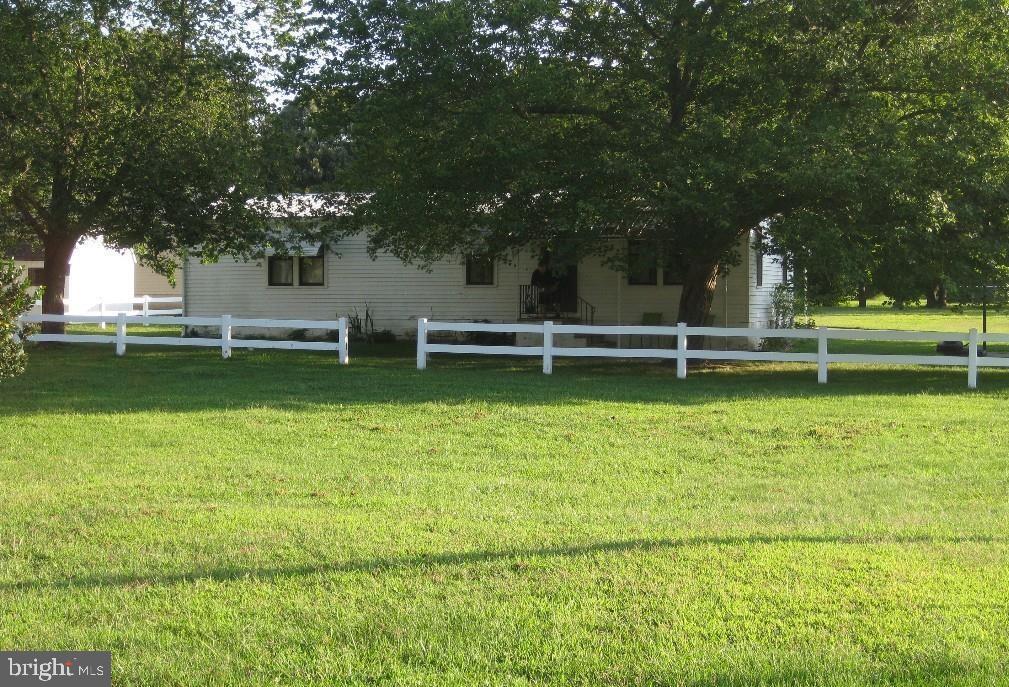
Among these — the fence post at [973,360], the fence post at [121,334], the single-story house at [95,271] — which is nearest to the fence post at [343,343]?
the fence post at [121,334]

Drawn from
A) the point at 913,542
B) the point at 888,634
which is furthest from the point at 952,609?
the point at 913,542

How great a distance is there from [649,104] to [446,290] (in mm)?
9486

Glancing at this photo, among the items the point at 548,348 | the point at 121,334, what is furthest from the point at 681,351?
the point at 121,334

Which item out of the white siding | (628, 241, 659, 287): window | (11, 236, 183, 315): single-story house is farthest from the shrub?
the white siding

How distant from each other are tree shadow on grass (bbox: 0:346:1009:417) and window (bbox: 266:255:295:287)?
6.26 metres

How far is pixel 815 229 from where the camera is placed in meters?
16.5

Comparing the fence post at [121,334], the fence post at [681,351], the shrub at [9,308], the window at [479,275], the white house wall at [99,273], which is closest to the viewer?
the shrub at [9,308]

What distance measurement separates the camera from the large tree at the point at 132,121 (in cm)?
2088

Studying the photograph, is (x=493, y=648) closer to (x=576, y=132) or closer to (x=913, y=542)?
(x=913, y=542)

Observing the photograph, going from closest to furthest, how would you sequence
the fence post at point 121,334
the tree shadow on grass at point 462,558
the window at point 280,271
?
the tree shadow on grass at point 462,558, the fence post at point 121,334, the window at point 280,271

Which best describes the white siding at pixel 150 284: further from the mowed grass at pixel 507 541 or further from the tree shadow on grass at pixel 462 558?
the tree shadow on grass at pixel 462 558

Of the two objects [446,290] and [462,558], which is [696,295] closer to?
[446,290]

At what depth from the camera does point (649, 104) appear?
1839 centimetres

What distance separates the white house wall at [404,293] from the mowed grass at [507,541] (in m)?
11.5
